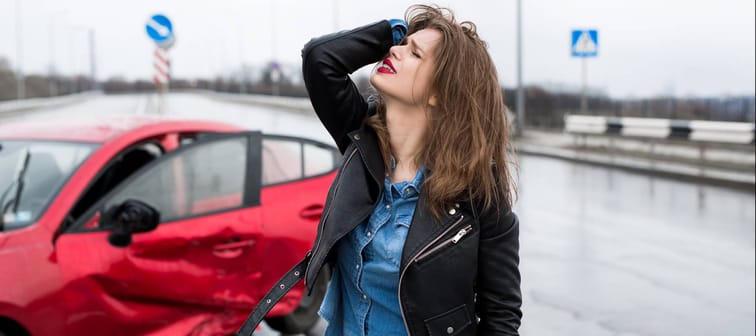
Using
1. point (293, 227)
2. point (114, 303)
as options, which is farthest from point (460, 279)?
point (293, 227)

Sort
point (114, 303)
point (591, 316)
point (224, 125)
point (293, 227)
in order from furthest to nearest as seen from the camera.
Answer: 1. point (591, 316)
2. point (224, 125)
3. point (293, 227)
4. point (114, 303)

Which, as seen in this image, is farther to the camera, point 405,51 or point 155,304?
point 155,304

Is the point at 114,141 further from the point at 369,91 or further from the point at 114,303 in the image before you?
the point at 369,91

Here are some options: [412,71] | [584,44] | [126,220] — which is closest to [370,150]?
[412,71]

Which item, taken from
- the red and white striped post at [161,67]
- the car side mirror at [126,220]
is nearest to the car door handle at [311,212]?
the car side mirror at [126,220]

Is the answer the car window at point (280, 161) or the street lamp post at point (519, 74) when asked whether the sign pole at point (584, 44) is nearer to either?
the street lamp post at point (519, 74)

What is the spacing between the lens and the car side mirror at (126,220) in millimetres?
3664

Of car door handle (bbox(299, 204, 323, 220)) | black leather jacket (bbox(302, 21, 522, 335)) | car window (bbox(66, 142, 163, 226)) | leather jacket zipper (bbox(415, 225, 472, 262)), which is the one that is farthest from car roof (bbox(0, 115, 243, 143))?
leather jacket zipper (bbox(415, 225, 472, 262))

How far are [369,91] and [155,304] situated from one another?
1802 mm

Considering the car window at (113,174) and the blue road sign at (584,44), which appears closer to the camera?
the car window at (113,174)

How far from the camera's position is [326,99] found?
2.28 meters

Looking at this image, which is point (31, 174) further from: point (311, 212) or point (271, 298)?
point (271, 298)

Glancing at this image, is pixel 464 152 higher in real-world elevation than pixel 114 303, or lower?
higher

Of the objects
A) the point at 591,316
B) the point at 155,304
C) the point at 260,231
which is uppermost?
the point at 260,231
